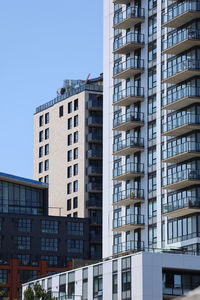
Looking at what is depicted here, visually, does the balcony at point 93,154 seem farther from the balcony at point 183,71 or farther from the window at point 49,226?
the balcony at point 183,71

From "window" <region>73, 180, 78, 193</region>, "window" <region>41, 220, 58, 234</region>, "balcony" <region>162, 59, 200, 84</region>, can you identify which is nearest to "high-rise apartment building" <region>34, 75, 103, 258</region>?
"window" <region>73, 180, 78, 193</region>

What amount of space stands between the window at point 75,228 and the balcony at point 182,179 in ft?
166

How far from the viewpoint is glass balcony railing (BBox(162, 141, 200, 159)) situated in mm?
78562

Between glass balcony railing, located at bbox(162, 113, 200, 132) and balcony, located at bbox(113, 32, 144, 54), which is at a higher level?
balcony, located at bbox(113, 32, 144, 54)

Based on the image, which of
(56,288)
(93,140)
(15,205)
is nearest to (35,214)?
(15,205)

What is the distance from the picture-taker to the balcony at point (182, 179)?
77.8 metres

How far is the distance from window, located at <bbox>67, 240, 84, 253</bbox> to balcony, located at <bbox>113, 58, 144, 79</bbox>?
4733 cm

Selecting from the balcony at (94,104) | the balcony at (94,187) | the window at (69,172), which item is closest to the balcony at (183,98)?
the balcony at (94,187)

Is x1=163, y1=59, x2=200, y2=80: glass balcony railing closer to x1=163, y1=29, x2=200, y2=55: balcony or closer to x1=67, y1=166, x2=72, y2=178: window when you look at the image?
x1=163, y1=29, x2=200, y2=55: balcony

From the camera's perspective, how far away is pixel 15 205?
136750 millimetres

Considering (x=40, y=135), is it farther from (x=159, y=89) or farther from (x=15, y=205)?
(x=159, y=89)

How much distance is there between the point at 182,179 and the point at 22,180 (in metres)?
60.8

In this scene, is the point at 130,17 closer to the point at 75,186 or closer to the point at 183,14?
the point at 183,14

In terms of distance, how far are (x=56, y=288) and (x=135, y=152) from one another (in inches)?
594
